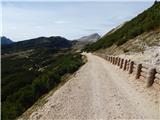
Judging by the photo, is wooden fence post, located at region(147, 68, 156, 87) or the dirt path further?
wooden fence post, located at region(147, 68, 156, 87)

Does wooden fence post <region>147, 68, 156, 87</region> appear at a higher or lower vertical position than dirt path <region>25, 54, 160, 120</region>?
higher

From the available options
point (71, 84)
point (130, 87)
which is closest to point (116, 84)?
point (130, 87)

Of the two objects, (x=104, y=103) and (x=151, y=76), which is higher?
(x=151, y=76)

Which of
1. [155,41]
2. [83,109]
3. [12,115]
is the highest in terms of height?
[155,41]

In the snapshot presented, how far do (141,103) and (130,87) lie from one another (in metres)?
4.46

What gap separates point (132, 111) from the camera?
14578mm

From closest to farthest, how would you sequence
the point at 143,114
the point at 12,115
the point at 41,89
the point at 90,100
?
the point at 143,114 < the point at 90,100 < the point at 12,115 < the point at 41,89

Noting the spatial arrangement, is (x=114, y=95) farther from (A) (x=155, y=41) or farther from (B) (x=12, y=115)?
(A) (x=155, y=41)

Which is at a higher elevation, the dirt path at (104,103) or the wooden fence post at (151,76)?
the wooden fence post at (151,76)

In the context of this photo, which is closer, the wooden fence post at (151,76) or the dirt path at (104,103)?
the dirt path at (104,103)

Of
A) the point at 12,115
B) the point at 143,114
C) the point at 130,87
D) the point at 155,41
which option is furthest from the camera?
the point at 155,41

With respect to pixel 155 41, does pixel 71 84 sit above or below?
below

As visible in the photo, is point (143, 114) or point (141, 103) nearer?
point (143, 114)

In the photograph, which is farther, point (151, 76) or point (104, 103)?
point (151, 76)
